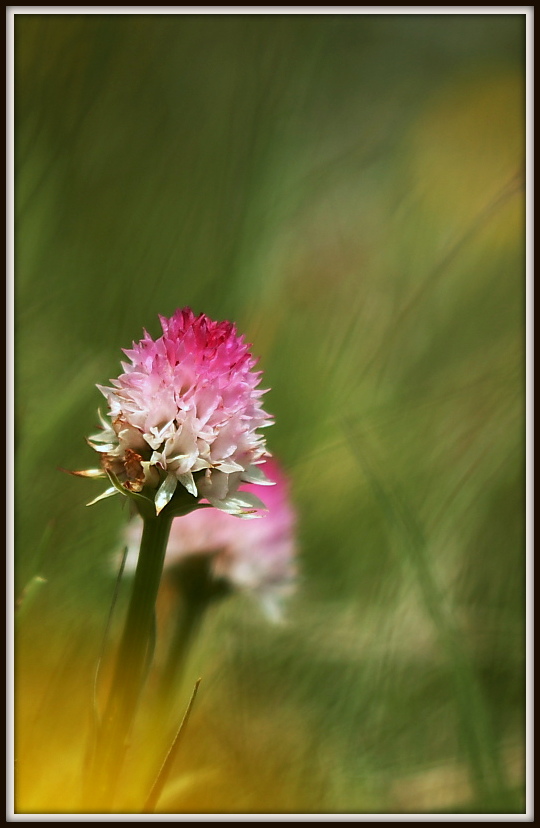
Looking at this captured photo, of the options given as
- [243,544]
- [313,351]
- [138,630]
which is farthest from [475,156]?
[138,630]

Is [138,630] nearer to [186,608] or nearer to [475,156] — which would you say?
[186,608]

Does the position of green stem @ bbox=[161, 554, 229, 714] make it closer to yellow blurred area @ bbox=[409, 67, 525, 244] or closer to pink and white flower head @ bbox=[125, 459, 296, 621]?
pink and white flower head @ bbox=[125, 459, 296, 621]

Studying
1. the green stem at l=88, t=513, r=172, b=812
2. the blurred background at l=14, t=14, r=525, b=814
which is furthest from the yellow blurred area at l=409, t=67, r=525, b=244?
the green stem at l=88, t=513, r=172, b=812

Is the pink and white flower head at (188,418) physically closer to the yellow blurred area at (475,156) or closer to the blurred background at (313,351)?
the blurred background at (313,351)

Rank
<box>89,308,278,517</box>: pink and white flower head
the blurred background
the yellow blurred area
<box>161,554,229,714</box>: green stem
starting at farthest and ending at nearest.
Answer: the yellow blurred area < the blurred background < <box>161,554,229,714</box>: green stem < <box>89,308,278,517</box>: pink and white flower head

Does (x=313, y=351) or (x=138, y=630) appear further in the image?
(x=313, y=351)

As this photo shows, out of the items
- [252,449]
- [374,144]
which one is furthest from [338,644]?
[374,144]

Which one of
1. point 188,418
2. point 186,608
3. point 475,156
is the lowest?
point 186,608
